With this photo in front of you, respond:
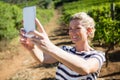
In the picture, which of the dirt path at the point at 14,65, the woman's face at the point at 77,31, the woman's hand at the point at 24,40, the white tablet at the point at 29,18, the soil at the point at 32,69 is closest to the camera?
the white tablet at the point at 29,18

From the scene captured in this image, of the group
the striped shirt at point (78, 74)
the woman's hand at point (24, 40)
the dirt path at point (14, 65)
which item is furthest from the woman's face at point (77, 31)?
the dirt path at point (14, 65)

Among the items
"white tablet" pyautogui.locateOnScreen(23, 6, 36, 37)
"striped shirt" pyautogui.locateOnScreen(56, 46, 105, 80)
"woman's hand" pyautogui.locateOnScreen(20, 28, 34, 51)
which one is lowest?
"striped shirt" pyautogui.locateOnScreen(56, 46, 105, 80)

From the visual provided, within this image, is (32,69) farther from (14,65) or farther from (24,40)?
(24,40)

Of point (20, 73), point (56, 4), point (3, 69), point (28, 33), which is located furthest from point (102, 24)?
point (56, 4)

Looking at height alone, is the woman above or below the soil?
above

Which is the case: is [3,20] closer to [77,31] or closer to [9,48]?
[9,48]

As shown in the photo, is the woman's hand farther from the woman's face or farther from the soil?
the soil

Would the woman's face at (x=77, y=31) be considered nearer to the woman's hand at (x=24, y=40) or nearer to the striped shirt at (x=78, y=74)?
the striped shirt at (x=78, y=74)

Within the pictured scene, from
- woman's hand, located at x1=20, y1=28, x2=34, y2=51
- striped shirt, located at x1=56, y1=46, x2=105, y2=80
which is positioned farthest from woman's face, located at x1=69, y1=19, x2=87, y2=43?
woman's hand, located at x1=20, y1=28, x2=34, y2=51

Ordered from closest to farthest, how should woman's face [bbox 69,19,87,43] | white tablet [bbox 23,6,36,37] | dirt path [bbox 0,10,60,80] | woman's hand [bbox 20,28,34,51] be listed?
1. white tablet [bbox 23,6,36,37]
2. woman's hand [bbox 20,28,34,51]
3. woman's face [bbox 69,19,87,43]
4. dirt path [bbox 0,10,60,80]

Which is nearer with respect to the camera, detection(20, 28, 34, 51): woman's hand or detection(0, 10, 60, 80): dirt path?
detection(20, 28, 34, 51): woman's hand

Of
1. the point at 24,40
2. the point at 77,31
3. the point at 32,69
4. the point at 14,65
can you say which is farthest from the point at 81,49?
the point at 14,65

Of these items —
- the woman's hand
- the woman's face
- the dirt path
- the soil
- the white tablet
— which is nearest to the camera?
the white tablet

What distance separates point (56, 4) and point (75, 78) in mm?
60361
